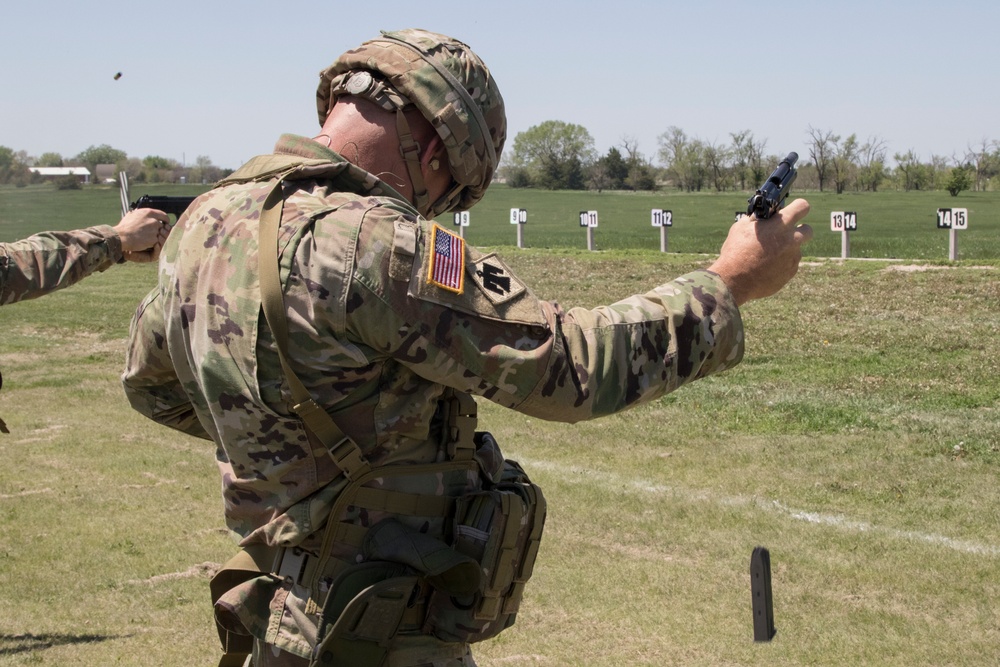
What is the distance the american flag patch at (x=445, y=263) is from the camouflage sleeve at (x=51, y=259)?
10.2 ft

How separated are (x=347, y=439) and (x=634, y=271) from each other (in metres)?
18.1

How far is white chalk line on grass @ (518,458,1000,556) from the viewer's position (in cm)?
585

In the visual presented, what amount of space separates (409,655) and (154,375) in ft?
2.78

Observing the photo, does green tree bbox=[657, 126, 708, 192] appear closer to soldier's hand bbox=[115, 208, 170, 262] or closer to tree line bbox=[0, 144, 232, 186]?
tree line bbox=[0, 144, 232, 186]

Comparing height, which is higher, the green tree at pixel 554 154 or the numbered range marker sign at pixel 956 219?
the green tree at pixel 554 154

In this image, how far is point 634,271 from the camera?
791 inches

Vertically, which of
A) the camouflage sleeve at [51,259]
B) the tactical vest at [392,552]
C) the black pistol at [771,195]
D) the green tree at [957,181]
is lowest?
the tactical vest at [392,552]

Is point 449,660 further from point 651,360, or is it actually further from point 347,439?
point 651,360

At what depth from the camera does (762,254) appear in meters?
2.24

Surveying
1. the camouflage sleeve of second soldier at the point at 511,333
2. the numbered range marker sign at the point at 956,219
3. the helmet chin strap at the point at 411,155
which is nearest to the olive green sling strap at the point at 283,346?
the camouflage sleeve of second soldier at the point at 511,333

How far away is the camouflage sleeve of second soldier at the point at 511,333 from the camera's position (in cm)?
206

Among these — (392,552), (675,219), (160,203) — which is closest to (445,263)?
(392,552)

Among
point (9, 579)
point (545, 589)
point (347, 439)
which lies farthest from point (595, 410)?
point (9, 579)

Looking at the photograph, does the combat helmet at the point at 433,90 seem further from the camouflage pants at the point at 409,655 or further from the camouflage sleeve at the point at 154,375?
the camouflage pants at the point at 409,655
